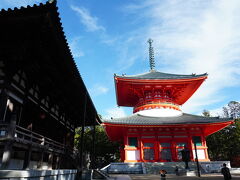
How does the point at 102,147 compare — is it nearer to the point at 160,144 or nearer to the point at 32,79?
the point at 160,144

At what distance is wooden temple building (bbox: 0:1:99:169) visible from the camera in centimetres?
573

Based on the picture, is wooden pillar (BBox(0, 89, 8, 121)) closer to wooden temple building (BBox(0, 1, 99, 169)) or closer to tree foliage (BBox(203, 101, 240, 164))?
wooden temple building (BBox(0, 1, 99, 169))

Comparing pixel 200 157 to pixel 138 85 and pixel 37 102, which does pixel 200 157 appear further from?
pixel 37 102

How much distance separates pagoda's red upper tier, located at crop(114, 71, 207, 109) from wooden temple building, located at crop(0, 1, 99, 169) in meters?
13.4

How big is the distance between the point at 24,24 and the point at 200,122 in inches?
801

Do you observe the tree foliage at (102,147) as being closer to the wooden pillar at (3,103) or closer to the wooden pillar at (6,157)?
the wooden pillar at (3,103)

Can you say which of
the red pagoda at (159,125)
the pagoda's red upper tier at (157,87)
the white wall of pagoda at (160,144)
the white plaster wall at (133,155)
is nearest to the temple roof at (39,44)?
the red pagoda at (159,125)

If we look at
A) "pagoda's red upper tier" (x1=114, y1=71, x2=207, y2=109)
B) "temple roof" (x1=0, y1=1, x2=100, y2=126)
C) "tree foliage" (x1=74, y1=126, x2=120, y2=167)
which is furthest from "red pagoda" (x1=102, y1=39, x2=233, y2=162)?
"tree foliage" (x1=74, y1=126, x2=120, y2=167)

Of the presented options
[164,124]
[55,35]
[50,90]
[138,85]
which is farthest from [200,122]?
[55,35]

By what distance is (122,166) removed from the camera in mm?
20922

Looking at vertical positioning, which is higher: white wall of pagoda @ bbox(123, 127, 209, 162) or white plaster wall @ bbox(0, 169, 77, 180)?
white wall of pagoda @ bbox(123, 127, 209, 162)

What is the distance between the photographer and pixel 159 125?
21.6 metres

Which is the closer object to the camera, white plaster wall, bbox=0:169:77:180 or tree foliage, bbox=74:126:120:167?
white plaster wall, bbox=0:169:77:180

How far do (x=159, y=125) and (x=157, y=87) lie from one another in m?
6.91
